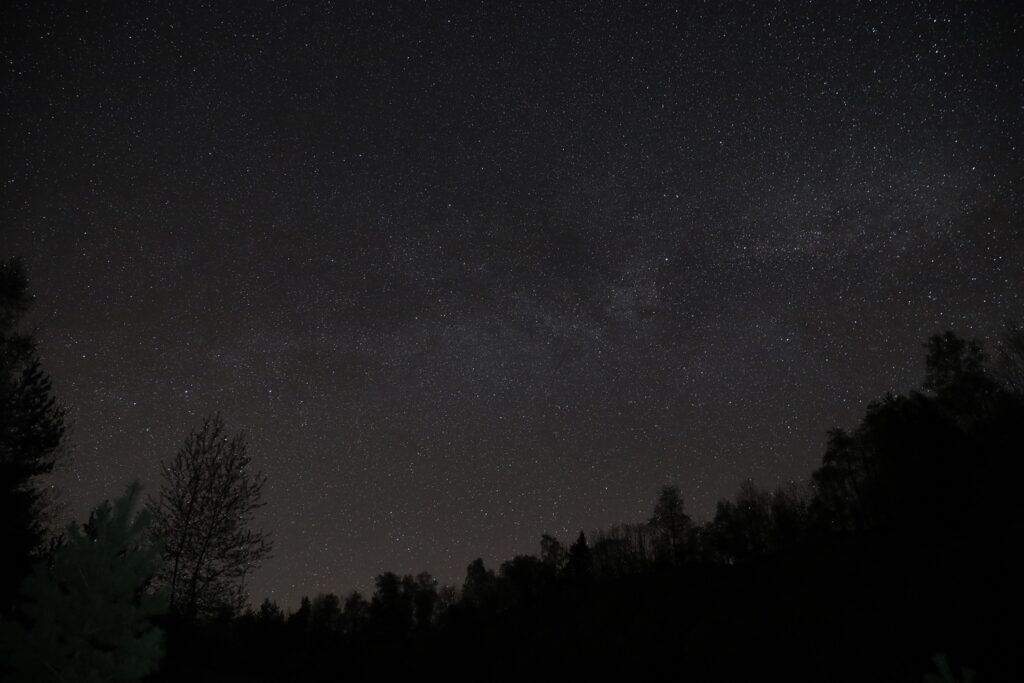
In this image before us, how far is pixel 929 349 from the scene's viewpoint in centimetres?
5206

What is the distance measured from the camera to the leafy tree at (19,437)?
41.0 ft

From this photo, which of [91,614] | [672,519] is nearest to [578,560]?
[672,519]

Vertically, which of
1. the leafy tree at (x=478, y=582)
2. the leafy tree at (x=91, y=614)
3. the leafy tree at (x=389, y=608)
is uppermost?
the leafy tree at (x=478, y=582)

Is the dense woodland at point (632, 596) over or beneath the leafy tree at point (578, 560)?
beneath

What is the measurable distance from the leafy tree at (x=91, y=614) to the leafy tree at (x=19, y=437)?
12740 millimetres

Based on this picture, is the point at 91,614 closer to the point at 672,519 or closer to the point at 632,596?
the point at 632,596

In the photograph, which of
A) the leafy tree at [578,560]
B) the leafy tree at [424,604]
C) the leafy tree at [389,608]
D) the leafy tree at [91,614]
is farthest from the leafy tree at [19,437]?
the leafy tree at [424,604]

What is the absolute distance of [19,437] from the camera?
16.9m

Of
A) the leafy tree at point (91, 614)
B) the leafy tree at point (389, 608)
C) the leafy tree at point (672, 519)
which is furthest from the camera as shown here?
the leafy tree at point (672, 519)

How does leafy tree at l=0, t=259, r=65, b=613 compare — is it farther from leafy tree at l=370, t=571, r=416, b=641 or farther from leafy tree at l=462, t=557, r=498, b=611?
leafy tree at l=462, t=557, r=498, b=611

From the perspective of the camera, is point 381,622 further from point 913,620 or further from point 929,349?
point 929,349

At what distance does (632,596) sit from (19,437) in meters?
39.2

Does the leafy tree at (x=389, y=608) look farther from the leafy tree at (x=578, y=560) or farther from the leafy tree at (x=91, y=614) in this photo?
the leafy tree at (x=91, y=614)

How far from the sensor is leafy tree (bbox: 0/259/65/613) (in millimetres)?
12508
